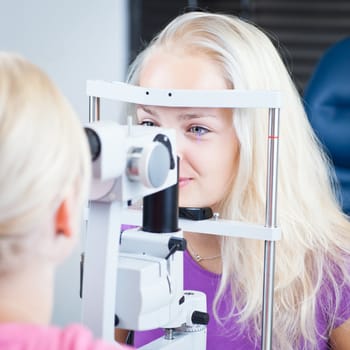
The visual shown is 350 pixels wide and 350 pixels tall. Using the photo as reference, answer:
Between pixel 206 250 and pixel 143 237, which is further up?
pixel 143 237

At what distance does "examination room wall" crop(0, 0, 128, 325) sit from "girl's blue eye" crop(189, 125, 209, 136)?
5.60 ft

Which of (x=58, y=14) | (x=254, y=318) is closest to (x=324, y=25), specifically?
(x=58, y=14)

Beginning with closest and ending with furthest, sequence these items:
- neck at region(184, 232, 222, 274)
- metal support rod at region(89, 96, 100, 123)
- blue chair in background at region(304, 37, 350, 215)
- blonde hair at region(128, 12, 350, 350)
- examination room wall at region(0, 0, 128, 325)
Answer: metal support rod at region(89, 96, 100, 123) < blonde hair at region(128, 12, 350, 350) < neck at region(184, 232, 222, 274) < blue chair in background at region(304, 37, 350, 215) < examination room wall at region(0, 0, 128, 325)

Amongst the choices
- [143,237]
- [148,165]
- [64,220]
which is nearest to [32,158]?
[64,220]

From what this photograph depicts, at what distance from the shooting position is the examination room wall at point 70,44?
3148mm

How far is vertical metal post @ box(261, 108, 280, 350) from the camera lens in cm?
133

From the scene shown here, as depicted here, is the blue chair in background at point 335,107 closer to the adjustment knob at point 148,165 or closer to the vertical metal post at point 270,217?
the vertical metal post at point 270,217

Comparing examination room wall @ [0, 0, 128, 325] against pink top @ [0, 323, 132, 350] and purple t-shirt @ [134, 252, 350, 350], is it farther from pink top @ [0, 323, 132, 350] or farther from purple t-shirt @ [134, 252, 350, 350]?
pink top @ [0, 323, 132, 350]

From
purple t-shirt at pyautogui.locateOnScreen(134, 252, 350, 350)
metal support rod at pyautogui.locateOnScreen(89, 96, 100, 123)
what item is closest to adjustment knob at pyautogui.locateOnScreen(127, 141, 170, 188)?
metal support rod at pyautogui.locateOnScreen(89, 96, 100, 123)

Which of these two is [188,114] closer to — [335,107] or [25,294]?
[25,294]

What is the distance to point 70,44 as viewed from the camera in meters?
3.39

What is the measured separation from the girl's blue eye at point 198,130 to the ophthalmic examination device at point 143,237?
169mm

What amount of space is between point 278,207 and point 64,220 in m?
0.71

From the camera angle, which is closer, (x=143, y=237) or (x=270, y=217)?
(x=143, y=237)
